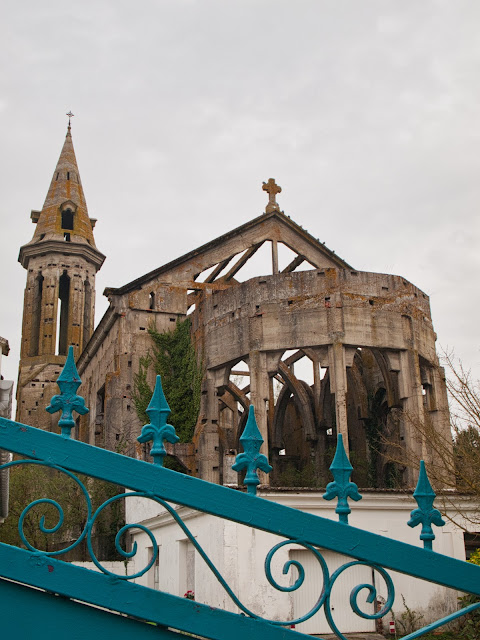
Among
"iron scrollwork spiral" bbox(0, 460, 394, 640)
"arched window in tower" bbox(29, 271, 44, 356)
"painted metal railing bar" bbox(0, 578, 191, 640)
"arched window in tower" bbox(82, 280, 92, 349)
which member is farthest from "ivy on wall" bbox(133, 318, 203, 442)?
"painted metal railing bar" bbox(0, 578, 191, 640)

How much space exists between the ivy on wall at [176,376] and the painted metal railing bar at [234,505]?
21.6 meters

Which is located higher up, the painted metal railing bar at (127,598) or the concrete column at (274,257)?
the concrete column at (274,257)

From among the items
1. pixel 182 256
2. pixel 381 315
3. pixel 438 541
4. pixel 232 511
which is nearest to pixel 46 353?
pixel 182 256

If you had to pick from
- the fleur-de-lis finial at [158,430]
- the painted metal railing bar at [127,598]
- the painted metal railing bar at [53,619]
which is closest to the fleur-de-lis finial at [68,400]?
the fleur-de-lis finial at [158,430]

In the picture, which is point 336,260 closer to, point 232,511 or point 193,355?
point 193,355

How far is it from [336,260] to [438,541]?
14906 mm

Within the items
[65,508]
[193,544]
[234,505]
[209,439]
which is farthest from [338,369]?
[193,544]

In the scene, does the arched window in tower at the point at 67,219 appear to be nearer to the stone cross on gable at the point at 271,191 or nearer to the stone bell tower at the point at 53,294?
the stone bell tower at the point at 53,294

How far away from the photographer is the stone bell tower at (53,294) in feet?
151

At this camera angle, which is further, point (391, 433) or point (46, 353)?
point (46, 353)

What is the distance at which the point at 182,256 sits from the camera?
2989cm

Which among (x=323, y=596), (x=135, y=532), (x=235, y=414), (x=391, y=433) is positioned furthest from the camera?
(x=235, y=414)

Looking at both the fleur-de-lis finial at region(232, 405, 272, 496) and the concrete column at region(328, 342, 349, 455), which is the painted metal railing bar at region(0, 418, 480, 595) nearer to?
the fleur-de-lis finial at region(232, 405, 272, 496)

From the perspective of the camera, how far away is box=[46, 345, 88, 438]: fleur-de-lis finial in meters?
3.78
